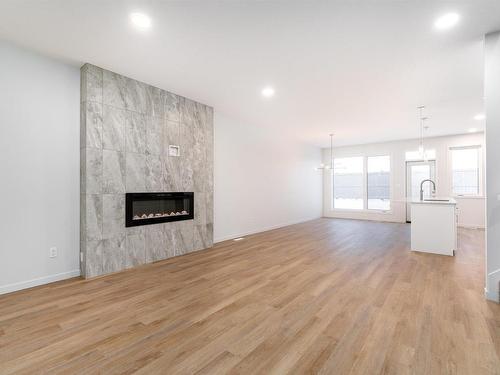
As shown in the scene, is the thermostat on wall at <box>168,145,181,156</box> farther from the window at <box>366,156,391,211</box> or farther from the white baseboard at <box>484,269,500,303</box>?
the window at <box>366,156,391,211</box>

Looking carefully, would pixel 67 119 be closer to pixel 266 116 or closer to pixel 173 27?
pixel 173 27

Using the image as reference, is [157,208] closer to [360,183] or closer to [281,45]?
[281,45]

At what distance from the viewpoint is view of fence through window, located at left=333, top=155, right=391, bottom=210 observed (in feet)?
30.5

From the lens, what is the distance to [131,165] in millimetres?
3949

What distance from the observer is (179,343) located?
1980 mm

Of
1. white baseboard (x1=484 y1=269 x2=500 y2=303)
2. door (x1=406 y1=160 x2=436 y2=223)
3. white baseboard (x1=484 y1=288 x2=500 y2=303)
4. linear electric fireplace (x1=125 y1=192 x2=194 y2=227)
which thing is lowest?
white baseboard (x1=484 y1=288 x2=500 y2=303)

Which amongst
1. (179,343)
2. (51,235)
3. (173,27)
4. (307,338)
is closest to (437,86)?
(173,27)

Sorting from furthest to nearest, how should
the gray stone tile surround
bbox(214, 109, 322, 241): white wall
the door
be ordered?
1. the door
2. bbox(214, 109, 322, 241): white wall
3. the gray stone tile surround

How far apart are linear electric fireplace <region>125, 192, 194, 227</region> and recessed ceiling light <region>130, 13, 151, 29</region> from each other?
234 cm

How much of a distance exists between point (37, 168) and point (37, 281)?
147cm

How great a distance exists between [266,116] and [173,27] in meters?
3.62

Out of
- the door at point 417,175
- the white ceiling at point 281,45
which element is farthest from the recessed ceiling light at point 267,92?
the door at point 417,175

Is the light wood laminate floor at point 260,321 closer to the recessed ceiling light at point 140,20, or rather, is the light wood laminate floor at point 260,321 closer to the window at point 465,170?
the recessed ceiling light at point 140,20

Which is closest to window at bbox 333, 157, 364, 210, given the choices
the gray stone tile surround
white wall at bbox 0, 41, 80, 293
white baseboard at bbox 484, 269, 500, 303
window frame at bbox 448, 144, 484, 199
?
window frame at bbox 448, 144, 484, 199
